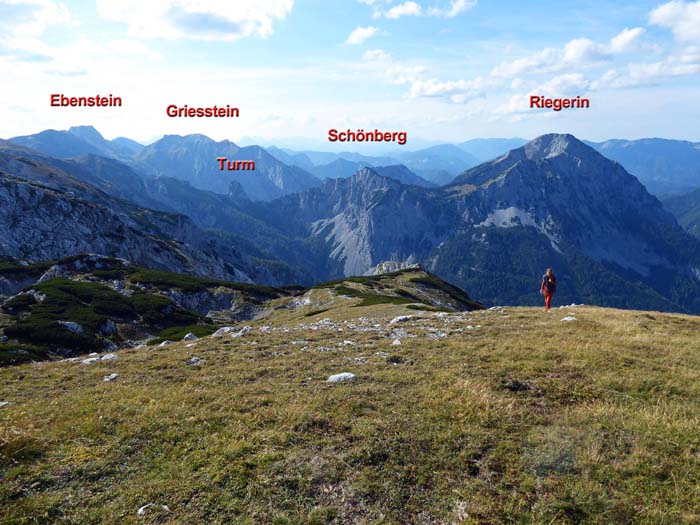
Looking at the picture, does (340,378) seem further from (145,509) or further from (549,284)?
(549,284)

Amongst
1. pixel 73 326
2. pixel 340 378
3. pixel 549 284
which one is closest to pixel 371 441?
pixel 340 378

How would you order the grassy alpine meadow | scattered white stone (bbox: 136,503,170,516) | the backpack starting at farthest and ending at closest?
the backpack → the grassy alpine meadow → scattered white stone (bbox: 136,503,170,516)

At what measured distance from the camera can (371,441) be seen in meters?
10.1

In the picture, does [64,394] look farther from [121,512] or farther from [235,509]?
[235,509]

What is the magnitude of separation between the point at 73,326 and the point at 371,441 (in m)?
50.5

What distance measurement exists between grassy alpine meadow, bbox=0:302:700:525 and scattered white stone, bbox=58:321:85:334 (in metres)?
34.7

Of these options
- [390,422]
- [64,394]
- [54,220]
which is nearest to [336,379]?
[390,422]

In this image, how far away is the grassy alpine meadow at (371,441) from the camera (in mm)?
8023

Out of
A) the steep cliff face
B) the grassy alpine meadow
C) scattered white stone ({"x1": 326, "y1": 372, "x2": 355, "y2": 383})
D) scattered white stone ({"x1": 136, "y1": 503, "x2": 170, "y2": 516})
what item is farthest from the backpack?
the steep cliff face

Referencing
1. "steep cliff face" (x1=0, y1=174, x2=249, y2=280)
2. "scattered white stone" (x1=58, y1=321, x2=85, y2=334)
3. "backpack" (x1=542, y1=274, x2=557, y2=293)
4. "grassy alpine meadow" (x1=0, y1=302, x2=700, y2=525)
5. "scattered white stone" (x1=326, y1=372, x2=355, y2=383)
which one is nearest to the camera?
"grassy alpine meadow" (x1=0, y1=302, x2=700, y2=525)

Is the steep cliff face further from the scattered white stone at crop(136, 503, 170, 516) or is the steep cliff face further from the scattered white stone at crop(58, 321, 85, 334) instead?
the scattered white stone at crop(136, 503, 170, 516)

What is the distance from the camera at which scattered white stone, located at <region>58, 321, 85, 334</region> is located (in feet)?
153

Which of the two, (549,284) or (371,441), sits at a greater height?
(549,284)

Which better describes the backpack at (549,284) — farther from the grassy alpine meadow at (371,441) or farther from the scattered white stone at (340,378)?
the scattered white stone at (340,378)
